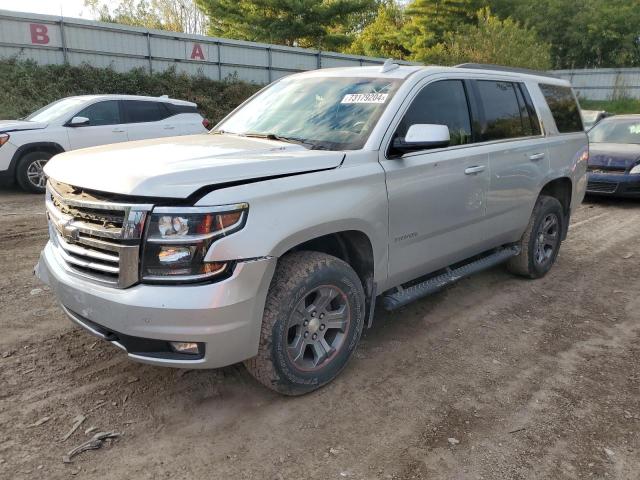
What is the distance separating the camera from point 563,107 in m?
5.61

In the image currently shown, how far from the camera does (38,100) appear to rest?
15.4 meters

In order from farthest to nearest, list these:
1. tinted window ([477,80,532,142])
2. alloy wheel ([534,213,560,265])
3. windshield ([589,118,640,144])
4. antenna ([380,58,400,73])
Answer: windshield ([589,118,640,144]), alloy wheel ([534,213,560,265]), tinted window ([477,80,532,142]), antenna ([380,58,400,73])

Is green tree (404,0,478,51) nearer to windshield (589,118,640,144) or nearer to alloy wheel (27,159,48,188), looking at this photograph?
windshield (589,118,640,144)

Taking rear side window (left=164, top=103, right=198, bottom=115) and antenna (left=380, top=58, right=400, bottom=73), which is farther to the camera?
rear side window (left=164, top=103, right=198, bottom=115)

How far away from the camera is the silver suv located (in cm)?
259

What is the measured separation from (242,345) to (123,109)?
8840mm

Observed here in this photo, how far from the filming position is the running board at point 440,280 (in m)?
3.73

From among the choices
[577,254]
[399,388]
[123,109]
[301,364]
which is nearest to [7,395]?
[301,364]

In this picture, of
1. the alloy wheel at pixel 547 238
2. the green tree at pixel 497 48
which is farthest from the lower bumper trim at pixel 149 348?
the green tree at pixel 497 48

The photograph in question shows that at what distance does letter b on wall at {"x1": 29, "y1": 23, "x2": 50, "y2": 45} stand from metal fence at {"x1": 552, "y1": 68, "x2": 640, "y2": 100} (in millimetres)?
29245

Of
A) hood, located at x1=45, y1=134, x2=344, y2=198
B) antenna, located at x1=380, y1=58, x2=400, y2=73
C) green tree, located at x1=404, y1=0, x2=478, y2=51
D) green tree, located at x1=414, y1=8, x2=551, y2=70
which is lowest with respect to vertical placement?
hood, located at x1=45, y1=134, x2=344, y2=198

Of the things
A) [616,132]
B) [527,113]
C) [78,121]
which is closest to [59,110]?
[78,121]

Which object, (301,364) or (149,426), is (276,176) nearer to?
(301,364)

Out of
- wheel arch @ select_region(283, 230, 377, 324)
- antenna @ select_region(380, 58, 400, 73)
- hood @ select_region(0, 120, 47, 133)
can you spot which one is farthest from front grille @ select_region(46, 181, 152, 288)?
hood @ select_region(0, 120, 47, 133)
